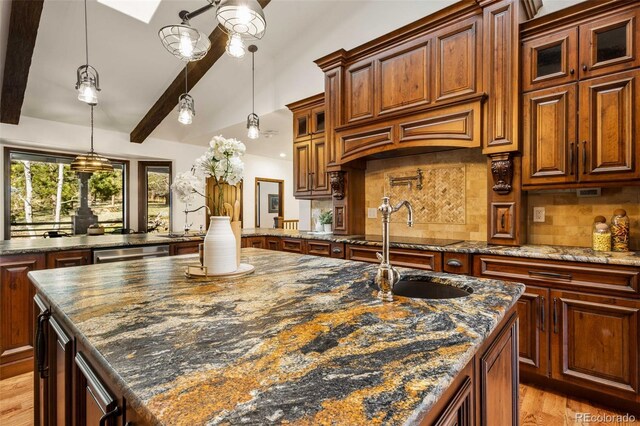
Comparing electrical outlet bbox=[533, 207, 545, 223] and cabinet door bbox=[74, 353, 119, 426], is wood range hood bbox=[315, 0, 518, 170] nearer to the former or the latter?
electrical outlet bbox=[533, 207, 545, 223]

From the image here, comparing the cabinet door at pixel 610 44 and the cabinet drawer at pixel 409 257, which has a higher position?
the cabinet door at pixel 610 44

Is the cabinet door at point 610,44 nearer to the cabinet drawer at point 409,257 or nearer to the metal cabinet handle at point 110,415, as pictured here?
the cabinet drawer at point 409,257

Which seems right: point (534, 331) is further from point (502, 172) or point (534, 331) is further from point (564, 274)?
point (502, 172)

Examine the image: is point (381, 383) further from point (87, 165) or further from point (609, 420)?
point (87, 165)

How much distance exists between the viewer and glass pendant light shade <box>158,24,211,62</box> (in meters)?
1.97

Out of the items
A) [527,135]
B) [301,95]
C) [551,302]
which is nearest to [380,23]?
[301,95]

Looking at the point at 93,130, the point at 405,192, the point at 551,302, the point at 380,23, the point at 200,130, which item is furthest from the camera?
the point at 200,130

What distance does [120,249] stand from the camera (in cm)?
298

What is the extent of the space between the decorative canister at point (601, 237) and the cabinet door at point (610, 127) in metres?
0.33

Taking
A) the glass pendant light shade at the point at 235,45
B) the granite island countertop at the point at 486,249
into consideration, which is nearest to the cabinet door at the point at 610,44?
the granite island countertop at the point at 486,249

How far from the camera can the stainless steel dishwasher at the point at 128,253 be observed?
285 cm

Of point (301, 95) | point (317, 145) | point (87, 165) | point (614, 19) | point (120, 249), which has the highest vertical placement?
point (301, 95)

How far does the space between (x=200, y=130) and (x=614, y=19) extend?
19.3 feet

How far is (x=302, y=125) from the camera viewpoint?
14.0 feet
